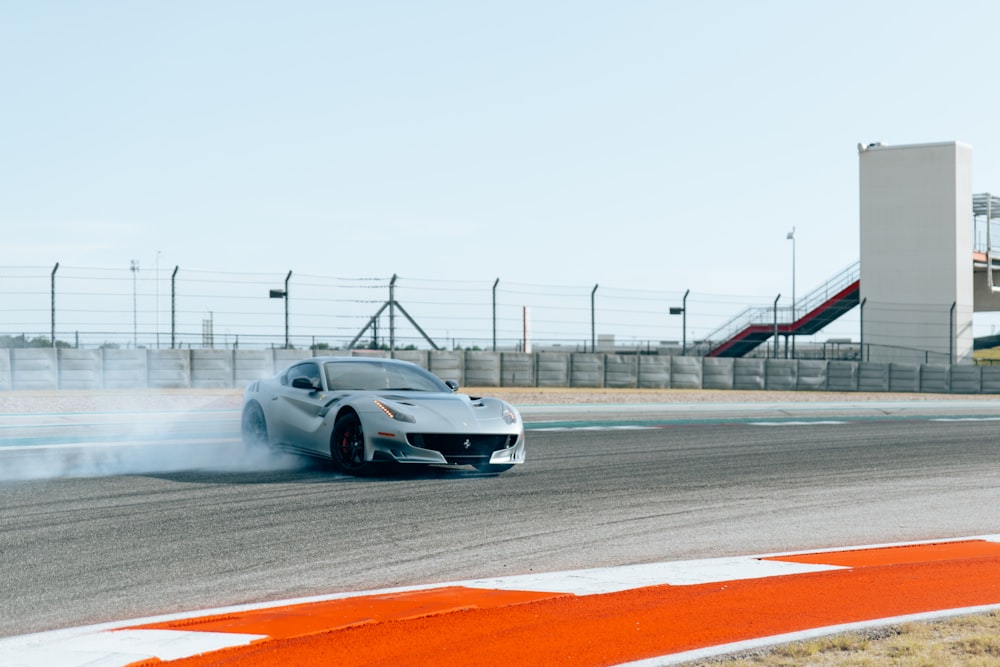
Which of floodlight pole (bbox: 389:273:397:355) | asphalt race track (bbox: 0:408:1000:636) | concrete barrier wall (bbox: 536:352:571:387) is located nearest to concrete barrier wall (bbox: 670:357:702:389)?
concrete barrier wall (bbox: 536:352:571:387)

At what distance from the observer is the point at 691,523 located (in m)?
8.27

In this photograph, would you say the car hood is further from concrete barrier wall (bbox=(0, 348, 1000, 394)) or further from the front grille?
concrete barrier wall (bbox=(0, 348, 1000, 394))

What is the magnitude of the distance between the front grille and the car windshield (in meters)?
1.06

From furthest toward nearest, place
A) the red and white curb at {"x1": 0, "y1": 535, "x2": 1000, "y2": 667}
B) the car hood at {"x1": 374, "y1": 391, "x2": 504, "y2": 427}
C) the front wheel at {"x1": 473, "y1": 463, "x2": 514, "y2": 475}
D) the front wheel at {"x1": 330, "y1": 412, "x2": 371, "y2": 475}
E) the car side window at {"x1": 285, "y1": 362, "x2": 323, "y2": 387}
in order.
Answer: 1. the car side window at {"x1": 285, "y1": 362, "x2": 323, "y2": 387}
2. the front wheel at {"x1": 473, "y1": 463, "x2": 514, "y2": 475}
3. the front wheel at {"x1": 330, "y1": 412, "x2": 371, "y2": 475}
4. the car hood at {"x1": 374, "y1": 391, "x2": 504, "y2": 427}
5. the red and white curb at {"x1": 0, "y1": 535, "x2": 1000, "y2": 667}

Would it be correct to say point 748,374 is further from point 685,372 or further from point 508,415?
point 508,415

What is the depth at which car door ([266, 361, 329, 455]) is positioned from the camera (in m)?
10.9

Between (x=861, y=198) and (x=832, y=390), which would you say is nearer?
(x=832, y=390)

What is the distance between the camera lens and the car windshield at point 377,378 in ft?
36.9

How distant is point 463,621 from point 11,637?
187 centimetres

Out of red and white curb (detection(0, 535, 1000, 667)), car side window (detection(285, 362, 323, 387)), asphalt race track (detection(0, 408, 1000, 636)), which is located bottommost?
asphalt race track (detection(0, 408, 1000, 636))

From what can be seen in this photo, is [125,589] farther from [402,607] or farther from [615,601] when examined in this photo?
[615,601]

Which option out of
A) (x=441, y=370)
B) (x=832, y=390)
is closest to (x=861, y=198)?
(x=832, y=390)

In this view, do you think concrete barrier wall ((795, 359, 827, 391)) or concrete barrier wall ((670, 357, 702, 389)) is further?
concrete barrier wall ((795, 359, 827, 391))

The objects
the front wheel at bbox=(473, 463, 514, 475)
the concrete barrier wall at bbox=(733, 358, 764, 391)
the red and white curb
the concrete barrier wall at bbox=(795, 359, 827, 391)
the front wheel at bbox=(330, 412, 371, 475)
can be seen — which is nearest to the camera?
the red and white curb
